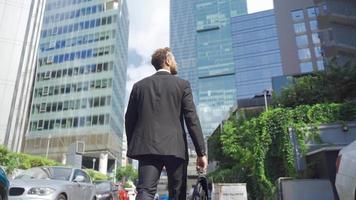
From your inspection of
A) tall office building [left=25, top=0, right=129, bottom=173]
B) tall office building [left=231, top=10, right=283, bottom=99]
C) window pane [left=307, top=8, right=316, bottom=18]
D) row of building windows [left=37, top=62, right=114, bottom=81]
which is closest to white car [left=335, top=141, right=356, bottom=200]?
tall office building [left=25, top=0, right=129, bottom=173]

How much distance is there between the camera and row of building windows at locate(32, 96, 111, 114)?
54281 millimetres

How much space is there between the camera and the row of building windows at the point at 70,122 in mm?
52781

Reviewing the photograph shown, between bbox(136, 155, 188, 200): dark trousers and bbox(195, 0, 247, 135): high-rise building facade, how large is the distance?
5752 inches

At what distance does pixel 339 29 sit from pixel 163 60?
1192 inches

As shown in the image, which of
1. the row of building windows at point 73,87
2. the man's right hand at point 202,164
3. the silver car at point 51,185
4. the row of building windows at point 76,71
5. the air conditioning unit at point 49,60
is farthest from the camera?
the air conditioning unit at point 49,60

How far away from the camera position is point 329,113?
14.2m

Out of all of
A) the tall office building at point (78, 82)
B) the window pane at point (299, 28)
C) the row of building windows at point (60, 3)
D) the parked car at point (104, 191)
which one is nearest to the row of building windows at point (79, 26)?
the tall office building at point (78, 82)

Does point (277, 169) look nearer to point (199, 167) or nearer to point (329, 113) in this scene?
point (329, 113)

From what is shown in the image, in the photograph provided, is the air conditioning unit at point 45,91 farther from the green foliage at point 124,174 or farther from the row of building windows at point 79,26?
the green foliage at point 124,174

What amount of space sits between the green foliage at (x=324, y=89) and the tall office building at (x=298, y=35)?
4389 cm

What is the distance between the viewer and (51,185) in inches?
303

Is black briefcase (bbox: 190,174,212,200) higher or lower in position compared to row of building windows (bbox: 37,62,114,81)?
lower

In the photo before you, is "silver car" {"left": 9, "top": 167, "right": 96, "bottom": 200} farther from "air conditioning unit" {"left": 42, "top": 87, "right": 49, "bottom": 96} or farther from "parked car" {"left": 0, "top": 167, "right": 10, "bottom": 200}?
"air conditioning unit" {"left": 42, "top": 87, "right": 49, "bottom": 96}

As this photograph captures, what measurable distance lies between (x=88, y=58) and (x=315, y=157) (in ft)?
172
